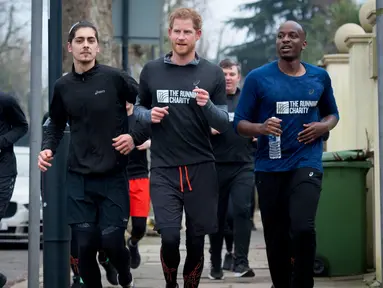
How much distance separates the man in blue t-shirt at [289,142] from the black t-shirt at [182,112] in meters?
0.29

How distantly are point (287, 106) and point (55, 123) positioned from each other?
182 centimetres

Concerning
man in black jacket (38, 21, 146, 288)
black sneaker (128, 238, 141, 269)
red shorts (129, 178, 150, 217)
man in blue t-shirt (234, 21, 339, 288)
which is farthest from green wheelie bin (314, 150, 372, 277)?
man in black jacket (38, 21, 146, 288)

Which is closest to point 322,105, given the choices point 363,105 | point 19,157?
point 363,105

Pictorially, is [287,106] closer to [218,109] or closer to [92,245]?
[218,109]

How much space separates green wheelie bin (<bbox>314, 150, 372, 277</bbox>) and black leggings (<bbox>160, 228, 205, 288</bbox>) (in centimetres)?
341

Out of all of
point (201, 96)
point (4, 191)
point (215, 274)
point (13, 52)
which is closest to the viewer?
point (201, 96)

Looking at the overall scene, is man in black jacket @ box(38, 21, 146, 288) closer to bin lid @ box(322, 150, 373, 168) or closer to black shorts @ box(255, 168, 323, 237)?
black shorts @ box(255, 168, 323, 237)

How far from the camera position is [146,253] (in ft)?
51.2

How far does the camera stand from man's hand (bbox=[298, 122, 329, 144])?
8242 millimetres

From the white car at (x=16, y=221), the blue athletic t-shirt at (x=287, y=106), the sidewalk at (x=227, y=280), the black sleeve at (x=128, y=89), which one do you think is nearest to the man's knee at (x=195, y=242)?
the blue athletic t-shirt at (x=287, y=106)

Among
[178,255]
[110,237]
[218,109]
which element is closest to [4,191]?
[110,237]

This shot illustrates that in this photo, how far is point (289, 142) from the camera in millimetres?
8328

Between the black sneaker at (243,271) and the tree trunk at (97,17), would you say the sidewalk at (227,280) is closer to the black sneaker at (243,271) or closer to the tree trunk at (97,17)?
the black sneaker at (243,271)

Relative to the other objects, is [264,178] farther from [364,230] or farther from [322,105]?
[364,230]
